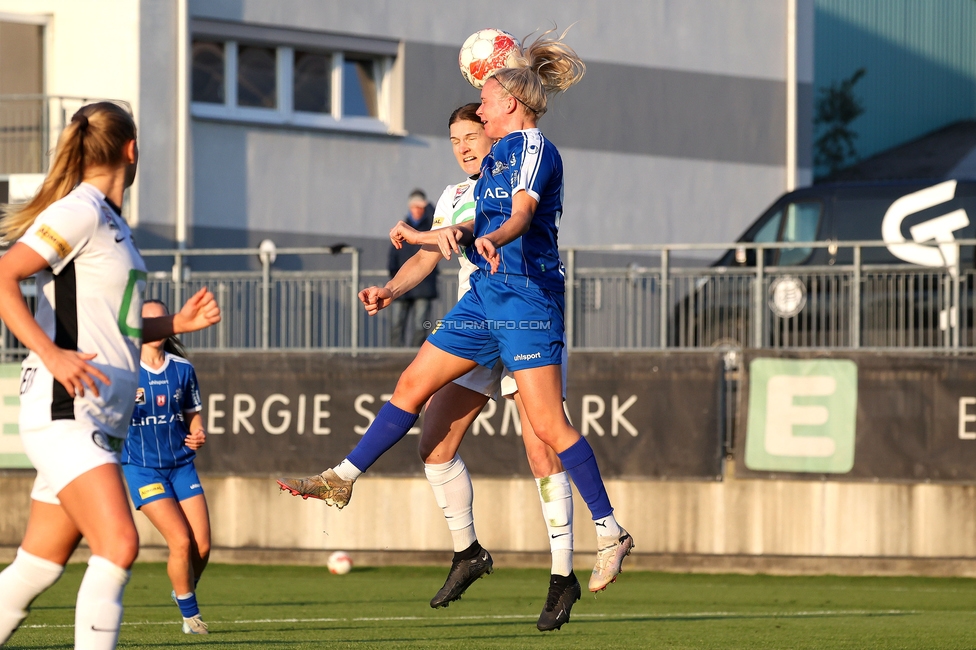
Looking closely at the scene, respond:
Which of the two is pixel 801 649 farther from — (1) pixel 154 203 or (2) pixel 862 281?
(1) pixel 154 203

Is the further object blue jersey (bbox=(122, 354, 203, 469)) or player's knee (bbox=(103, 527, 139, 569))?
blue jersey (bbox=(122, 354, 203, 469))

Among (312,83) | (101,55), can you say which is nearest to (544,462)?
(101,55)

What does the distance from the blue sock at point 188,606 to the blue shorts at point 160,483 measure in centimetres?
65

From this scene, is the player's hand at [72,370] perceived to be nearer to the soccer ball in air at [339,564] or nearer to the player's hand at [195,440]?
the player's hand at [195,440]

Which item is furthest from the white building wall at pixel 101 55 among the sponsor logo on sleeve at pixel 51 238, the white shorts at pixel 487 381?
the sponsor logo on sleeve at pixel 51 238

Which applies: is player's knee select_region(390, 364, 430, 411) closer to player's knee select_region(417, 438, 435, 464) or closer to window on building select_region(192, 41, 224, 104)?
player's knee select_region(417, 438, 435, 464)

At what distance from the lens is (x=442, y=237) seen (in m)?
5.85

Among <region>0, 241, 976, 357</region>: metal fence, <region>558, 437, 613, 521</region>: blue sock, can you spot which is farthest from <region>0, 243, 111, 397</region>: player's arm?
<region>0, 241, 976, 357</region>: metal fence

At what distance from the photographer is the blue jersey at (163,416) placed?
938 centimetres

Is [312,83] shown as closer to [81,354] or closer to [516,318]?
[516,318]

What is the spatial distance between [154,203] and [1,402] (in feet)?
17.4

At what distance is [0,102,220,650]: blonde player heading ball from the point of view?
15.4ft

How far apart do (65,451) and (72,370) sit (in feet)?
0.92

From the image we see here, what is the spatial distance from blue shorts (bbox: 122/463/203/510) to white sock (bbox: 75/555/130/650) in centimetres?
426
